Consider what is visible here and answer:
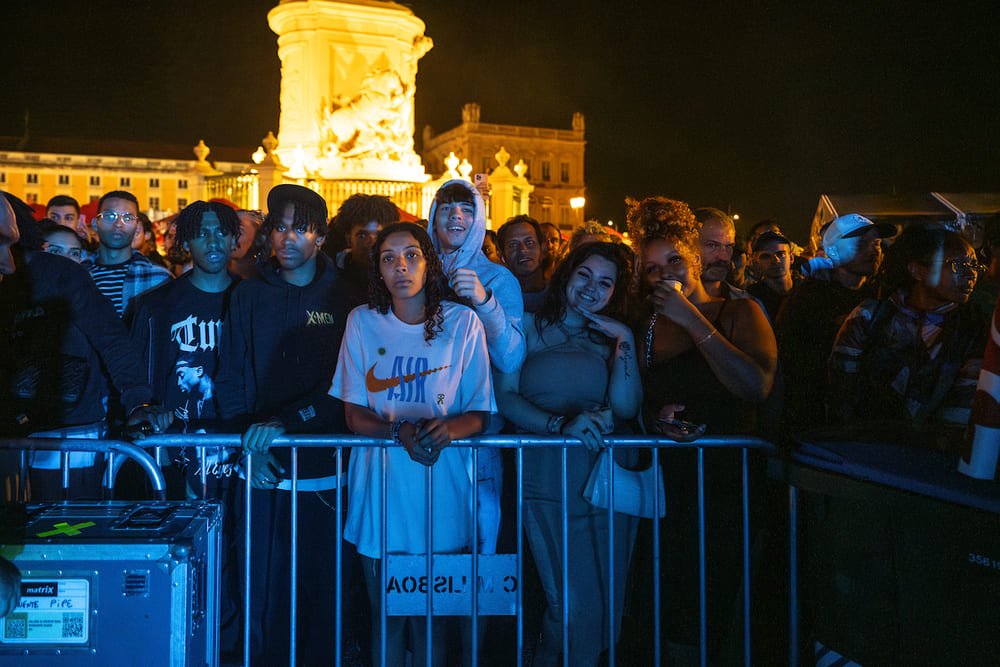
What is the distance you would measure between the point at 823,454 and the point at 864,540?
1.08 feet

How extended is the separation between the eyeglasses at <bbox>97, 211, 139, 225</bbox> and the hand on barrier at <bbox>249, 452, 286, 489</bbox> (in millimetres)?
2548

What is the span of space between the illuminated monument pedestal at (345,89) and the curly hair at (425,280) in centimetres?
1545

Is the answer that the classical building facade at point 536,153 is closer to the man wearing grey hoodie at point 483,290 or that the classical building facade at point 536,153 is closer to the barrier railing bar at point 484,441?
the man wearing grey hoodie at point 483,290

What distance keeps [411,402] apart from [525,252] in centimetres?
252

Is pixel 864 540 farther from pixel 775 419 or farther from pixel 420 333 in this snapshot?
pixel 420 333

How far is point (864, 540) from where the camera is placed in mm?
2594

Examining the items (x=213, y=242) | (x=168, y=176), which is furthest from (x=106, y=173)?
(x=213, y=242)

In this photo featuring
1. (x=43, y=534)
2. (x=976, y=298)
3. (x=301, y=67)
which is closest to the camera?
(x=43, y=534)

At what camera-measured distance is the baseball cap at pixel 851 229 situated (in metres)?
4.73

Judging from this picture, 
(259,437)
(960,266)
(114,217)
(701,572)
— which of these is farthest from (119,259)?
(960,266)

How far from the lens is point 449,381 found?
136 inches

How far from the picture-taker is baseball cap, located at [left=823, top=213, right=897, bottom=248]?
473 cm

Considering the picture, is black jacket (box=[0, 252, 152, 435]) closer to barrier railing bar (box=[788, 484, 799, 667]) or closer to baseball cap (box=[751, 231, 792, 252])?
barrier railing bar (box=[788, 484, 799, 667])

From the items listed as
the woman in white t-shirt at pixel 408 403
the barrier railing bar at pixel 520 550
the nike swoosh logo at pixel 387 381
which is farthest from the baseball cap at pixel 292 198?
the barrier railing bar at pixel 520 550
